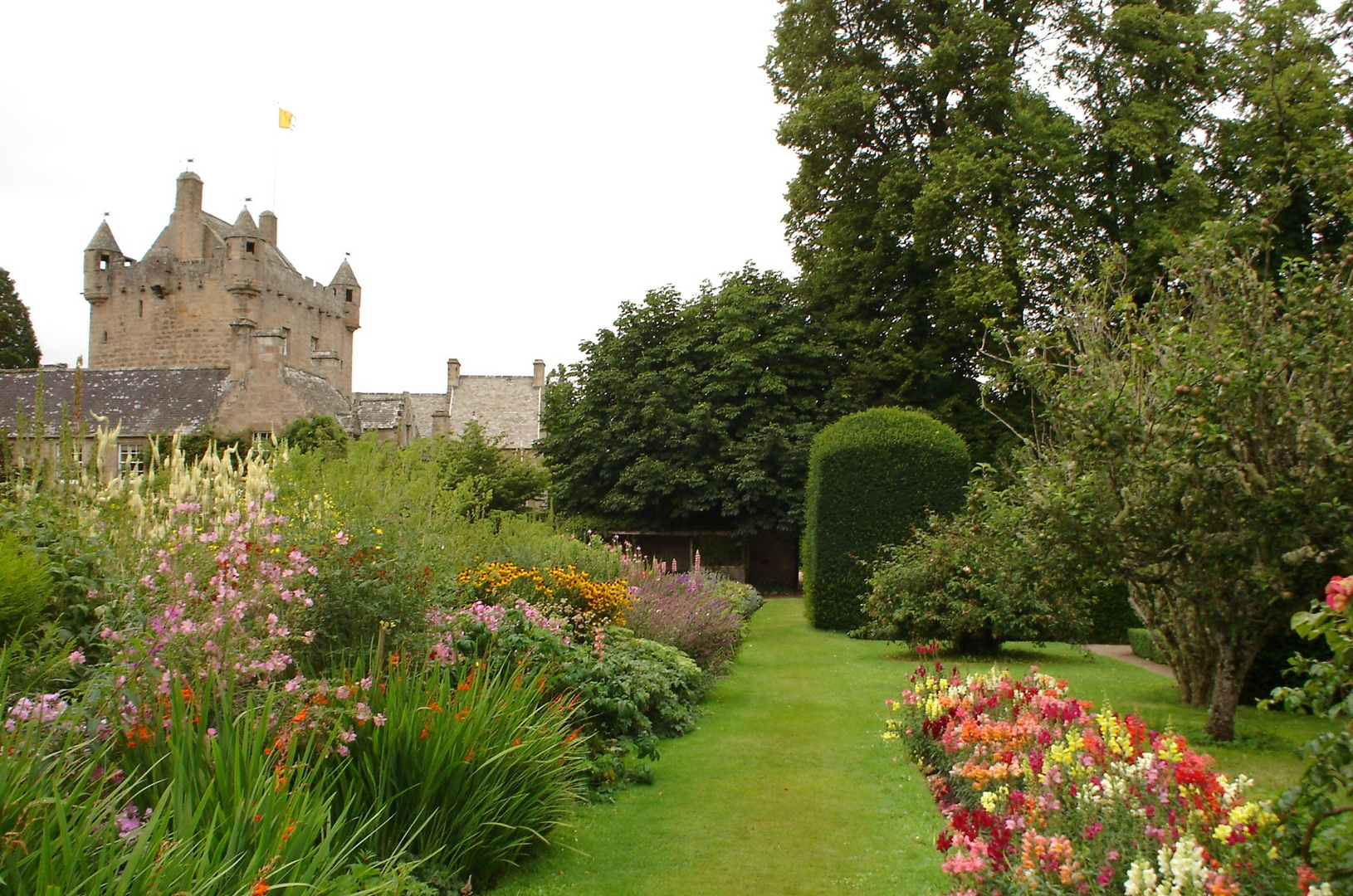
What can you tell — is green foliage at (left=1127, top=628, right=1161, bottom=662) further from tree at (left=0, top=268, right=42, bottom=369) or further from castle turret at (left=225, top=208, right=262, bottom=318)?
tree at (left=0, top=268, right=42, bottom=369)

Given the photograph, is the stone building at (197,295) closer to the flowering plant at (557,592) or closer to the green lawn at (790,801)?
the flowering plant at (557,592)

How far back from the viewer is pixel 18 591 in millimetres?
4477

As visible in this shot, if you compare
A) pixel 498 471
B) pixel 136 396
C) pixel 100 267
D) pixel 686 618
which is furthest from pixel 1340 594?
pixel 100 267

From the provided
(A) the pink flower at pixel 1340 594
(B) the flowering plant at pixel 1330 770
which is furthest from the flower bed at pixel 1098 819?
(A) the pink flower at pixel 1340 594

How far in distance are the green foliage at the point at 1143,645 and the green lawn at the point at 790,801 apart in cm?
274

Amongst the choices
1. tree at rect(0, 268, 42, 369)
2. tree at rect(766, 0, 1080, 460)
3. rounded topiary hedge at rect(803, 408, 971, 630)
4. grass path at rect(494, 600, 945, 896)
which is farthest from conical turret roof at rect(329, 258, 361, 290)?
grass path at rect(494, 600, 945, 896)

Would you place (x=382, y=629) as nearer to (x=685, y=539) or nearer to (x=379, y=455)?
(x=379, y=455)

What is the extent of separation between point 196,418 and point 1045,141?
86.1 feet

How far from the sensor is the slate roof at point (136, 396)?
105 feet

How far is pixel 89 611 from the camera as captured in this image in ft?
16.2

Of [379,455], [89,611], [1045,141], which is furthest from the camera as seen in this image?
[1045,141]

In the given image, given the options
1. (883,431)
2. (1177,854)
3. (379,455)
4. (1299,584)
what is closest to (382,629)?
(1177,854)

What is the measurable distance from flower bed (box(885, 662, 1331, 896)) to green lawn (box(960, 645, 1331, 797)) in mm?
652

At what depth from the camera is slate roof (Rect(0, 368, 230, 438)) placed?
3209 cm
